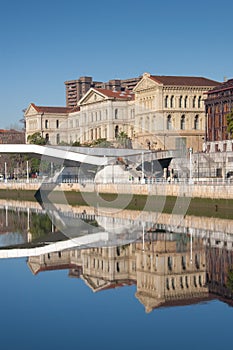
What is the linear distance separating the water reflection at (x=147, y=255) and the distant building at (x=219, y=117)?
89.2 feet

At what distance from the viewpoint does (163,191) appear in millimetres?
45312

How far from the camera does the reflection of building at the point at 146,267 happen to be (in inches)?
816

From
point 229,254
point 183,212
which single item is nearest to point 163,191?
point 183,212

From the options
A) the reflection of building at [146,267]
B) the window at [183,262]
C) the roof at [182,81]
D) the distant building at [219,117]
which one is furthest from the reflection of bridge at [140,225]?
the roof at [182,81]

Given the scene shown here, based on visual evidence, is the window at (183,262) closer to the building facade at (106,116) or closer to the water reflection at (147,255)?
the water reflection at (147,255)

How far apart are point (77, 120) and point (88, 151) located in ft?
163

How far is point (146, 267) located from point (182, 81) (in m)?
63.6

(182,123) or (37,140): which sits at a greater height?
(182,123)

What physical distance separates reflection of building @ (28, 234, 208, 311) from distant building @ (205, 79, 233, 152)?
36.7 meters

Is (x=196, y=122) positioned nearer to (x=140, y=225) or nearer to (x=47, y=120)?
(x=47, y=120)

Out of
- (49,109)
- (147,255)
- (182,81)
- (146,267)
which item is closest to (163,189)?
(147,255)

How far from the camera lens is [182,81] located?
282 feet

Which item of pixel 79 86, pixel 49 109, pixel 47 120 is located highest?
pixel 79 86

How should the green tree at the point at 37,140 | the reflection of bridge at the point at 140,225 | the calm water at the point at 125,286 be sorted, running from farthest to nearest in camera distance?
1. the green tree at the point at 37,140
2. the reflection of bridge at the point at 140,225
3. the calm water at the point at 125,286
